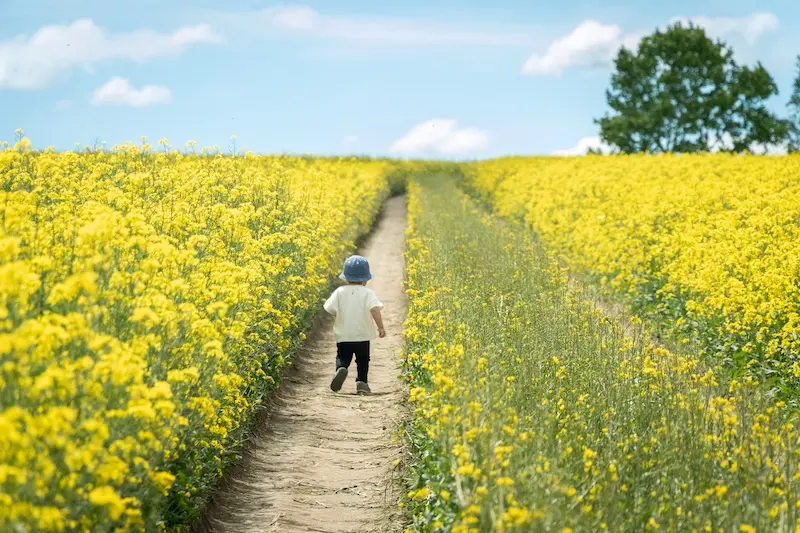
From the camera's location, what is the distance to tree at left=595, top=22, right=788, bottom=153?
163 ft

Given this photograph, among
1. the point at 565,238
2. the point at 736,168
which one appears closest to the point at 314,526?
the point at 565,238

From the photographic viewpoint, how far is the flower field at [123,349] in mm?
4258

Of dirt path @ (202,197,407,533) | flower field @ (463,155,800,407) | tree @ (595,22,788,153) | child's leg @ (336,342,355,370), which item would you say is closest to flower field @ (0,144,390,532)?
dirt path @ (202,197,407,533)

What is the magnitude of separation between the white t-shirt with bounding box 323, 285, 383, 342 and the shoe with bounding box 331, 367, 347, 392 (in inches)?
14.3

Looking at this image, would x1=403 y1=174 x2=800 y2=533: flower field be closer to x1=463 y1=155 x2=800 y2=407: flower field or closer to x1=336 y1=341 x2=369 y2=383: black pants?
x1=336 y1=341 x2=369 y2=383: black pants

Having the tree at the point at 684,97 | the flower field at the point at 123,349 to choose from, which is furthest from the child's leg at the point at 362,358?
the tree at the point at 684,97

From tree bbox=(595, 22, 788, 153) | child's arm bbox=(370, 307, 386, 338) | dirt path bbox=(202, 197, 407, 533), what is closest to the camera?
dirt path bbox=(202, 197, 407, 533)

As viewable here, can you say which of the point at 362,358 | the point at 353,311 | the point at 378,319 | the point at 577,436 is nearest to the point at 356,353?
the point at 362,358

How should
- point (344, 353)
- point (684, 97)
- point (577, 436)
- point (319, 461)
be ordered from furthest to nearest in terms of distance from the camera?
point (684, 97) → point (344, 353) → point (319, 461) → point (577, 436)

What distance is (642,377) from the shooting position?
25.8 ft

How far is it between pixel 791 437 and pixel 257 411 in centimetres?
529

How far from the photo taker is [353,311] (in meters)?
10.5

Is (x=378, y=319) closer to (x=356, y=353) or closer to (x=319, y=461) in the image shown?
(x=356, y=353)

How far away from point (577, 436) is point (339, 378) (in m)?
4.56
